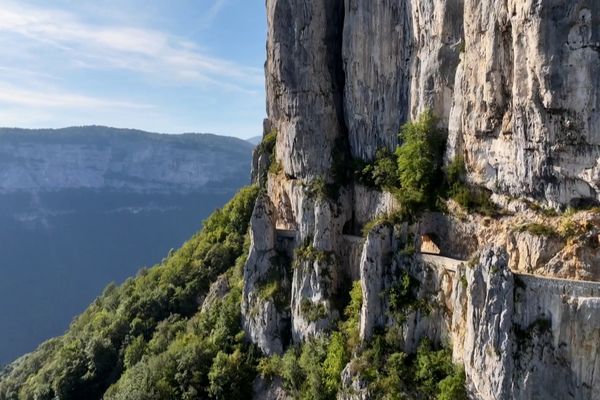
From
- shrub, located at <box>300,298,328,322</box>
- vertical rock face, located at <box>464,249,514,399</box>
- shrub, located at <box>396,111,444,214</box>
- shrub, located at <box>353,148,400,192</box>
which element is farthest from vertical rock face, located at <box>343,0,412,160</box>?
vertical rock face, located at <box>464,249,514,399</box>

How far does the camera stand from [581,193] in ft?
74.5

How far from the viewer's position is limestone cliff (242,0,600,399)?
21031mm

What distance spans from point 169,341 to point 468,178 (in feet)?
92.9

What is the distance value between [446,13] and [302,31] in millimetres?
11228

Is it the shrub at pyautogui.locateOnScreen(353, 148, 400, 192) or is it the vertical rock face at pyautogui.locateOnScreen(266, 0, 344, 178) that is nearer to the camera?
the shrub at pyautogui.locateOnScreen(353, 148, 400, 192)

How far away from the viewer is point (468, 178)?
27906 millimetres

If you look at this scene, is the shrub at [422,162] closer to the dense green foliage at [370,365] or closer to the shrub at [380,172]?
the shrub at [380,172]

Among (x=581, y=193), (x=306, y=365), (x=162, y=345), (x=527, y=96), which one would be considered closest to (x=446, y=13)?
(x=527, y=96)

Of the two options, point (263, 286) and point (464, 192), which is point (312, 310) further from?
point (464, 192)

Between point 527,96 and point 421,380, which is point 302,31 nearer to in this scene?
point 527,96

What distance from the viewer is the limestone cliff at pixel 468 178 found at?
2103 cm

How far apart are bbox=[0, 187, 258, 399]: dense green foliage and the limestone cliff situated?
329cm

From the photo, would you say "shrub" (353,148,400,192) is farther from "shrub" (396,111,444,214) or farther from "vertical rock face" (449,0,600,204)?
"vertical rock face" (449,0,600,204)

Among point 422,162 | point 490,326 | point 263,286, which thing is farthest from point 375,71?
point 490,326
